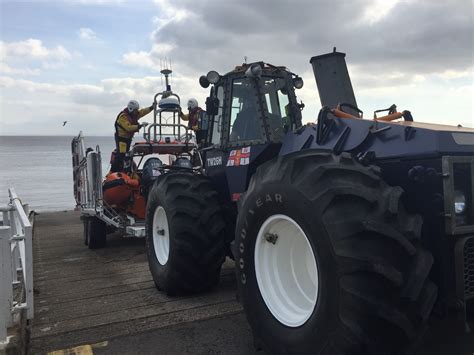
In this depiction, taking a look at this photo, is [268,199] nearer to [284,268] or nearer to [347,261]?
[284,268]

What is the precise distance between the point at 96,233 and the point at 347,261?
6.91m

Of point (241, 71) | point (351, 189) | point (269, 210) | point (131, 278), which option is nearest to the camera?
point (351, 189)

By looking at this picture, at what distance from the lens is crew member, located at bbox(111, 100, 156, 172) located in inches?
371

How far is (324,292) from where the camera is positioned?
2.69 metres

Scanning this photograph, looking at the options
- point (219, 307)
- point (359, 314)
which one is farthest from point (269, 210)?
point (219, 307)

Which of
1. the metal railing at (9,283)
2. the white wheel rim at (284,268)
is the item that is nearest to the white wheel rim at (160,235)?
the metal railing at (9,283)

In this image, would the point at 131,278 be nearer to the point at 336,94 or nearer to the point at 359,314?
the point at 336,94

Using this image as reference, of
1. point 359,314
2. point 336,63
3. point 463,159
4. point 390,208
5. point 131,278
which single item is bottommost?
point 131,278

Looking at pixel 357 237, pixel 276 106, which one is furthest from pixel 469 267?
pixel 276 106

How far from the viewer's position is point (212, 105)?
5113 mm

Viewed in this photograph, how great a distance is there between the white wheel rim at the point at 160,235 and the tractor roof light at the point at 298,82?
2141 mm

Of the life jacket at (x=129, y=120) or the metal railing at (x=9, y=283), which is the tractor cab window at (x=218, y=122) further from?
the life jacket at (x=129, y=120)

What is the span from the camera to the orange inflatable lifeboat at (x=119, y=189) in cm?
832

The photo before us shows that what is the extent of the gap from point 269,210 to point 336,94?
206 centimetres
